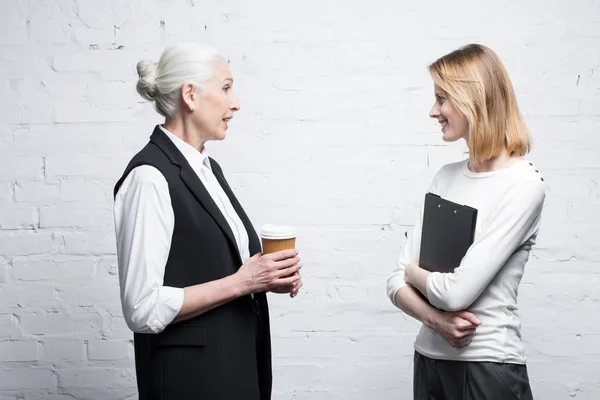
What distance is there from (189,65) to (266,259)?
489 mm

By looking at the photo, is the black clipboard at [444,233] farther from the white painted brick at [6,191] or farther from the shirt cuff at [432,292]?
the white painted brick at [6,191]

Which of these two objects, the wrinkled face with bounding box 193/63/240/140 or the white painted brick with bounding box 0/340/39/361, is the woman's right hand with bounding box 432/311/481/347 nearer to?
the wrinkled face with bounding box 193/63/240/140

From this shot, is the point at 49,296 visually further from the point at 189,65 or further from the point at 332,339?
the point at 189,65

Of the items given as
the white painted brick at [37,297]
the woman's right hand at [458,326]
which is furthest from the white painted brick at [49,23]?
the woman's right hand at [458,326]

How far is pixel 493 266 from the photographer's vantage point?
4.57 ft

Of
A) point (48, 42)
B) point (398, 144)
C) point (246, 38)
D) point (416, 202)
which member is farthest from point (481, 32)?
point (48, 42)

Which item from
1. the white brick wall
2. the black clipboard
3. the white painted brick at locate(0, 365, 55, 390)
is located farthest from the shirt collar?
the white painted brick at locate(0, 365, 55, 390)

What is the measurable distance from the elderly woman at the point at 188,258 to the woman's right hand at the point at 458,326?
347 mm

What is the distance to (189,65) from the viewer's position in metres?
1.51

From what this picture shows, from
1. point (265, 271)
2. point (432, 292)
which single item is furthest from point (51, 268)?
point (432, 292)

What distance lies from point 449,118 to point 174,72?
25.9 inches

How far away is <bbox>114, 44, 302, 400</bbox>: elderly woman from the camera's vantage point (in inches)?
53.4

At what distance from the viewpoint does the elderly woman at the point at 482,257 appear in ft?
4.61

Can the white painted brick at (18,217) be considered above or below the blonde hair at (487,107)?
below
